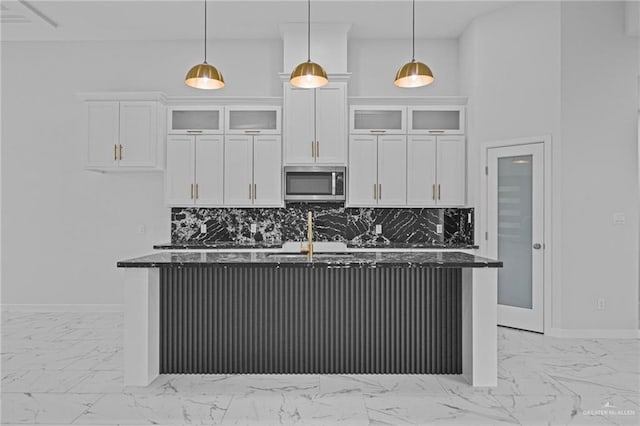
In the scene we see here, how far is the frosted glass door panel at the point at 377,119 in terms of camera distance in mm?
5770

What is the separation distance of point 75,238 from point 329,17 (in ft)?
13.8

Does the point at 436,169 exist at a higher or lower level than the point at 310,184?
higher

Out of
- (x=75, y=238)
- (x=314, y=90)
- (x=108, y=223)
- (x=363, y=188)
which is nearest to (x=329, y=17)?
(x=314, y=90)

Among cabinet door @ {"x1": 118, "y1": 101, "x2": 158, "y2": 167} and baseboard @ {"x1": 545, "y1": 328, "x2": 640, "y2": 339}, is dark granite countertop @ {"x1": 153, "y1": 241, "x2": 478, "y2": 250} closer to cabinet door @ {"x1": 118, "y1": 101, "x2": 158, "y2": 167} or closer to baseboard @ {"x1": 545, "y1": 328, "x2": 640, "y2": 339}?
cabinet door @ {"x1": 118, "y1": 101, "x2": 158, "y2": 167}

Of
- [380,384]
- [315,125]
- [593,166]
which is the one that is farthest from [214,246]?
[593,166]

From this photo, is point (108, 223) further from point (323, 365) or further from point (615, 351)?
point (615, 351)

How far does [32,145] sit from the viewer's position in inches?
237

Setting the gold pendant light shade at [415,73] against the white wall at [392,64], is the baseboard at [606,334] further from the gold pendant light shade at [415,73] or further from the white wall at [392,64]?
the white wall at [392,64]

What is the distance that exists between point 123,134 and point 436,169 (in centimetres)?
377

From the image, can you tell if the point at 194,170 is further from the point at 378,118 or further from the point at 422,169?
the point at 422,169

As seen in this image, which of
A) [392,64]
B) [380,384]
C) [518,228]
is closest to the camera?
[380,384]

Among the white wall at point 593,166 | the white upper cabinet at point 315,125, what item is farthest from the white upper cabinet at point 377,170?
the white wall at point 593,166

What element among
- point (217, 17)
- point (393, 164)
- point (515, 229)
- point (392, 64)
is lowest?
point (515, 229)

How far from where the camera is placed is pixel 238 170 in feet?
18.7
